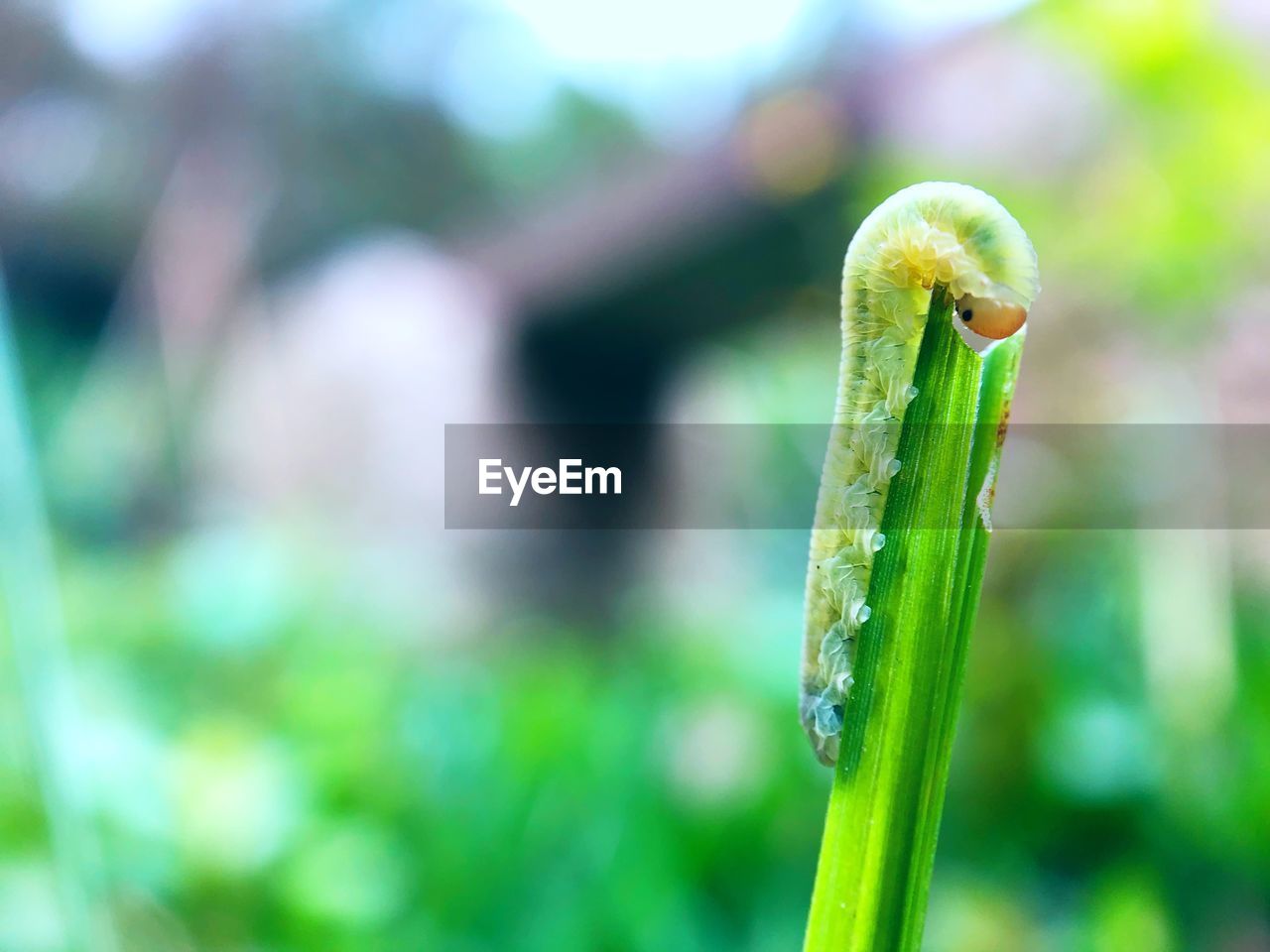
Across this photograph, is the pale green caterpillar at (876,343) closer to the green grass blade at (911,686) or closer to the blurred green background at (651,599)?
the green grass blade at (911,686)

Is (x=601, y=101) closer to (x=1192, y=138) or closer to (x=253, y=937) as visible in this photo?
(x=1192, y=138)

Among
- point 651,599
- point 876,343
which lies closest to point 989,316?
point 876,343

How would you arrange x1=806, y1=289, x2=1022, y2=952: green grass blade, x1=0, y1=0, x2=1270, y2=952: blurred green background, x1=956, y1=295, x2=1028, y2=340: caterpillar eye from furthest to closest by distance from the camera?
x1=0, y1=0, x2=1270, y2=952: blurred green background
x1=956, y1=295, x2=1028, y2=340: caterpillar eye
x1=806, y1=289, x2=1022, y2=952: green grass blade

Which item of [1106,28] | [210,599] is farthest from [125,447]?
[1106,28]

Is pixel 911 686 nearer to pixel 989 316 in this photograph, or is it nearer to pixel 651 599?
pixel 989 316

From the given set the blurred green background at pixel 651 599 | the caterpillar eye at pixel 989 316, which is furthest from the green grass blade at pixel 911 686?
the blurred green background at pixel 651 599

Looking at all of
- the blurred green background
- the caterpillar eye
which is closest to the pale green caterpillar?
the caterpillar eye

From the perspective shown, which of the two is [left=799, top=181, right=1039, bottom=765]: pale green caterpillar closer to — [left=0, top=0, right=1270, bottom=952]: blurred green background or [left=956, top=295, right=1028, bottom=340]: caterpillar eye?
[left=956, top=295, right=1028, bottom=340]: caterpillar eye

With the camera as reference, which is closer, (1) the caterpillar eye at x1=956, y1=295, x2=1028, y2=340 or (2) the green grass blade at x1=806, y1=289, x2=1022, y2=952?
(2) the green grass blade at x1=806, y1=289, x2=1022, y2=952
